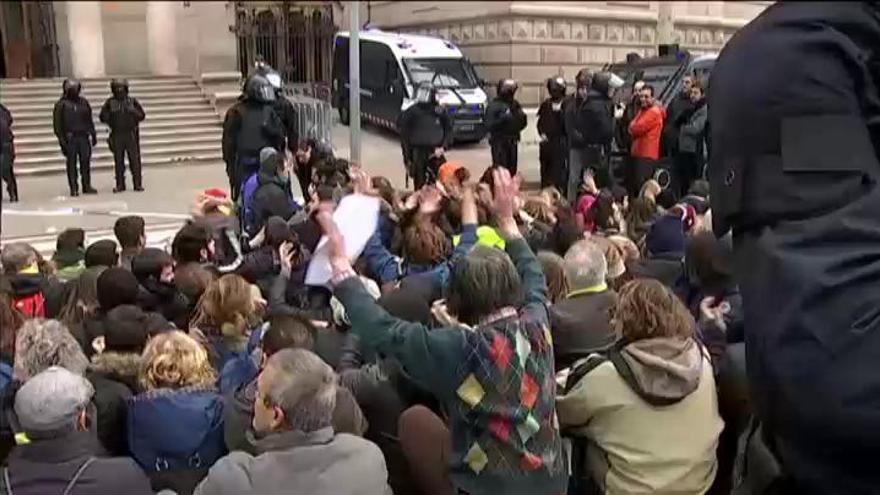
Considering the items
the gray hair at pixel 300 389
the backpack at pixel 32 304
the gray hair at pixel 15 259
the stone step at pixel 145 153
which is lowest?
the backpack at pixel 32 304

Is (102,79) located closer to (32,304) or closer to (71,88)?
(71,88)

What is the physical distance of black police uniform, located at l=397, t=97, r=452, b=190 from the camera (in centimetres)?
680

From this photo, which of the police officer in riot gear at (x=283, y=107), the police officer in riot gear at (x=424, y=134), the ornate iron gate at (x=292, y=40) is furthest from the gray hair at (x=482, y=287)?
the police officer in riot gear at (x=424, y=134)

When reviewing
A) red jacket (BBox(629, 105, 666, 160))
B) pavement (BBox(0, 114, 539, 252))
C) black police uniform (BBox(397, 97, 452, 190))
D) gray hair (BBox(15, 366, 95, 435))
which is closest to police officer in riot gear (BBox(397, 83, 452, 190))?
black police uniform (BBox(397, 97, 452, 190))

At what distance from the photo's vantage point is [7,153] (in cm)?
624

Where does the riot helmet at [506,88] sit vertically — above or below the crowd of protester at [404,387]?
Result: above

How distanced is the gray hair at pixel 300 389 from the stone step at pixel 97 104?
420cm

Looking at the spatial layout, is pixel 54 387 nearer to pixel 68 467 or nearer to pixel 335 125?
pixel 68 467

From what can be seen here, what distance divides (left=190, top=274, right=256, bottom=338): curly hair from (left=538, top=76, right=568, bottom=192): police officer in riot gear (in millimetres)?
3743

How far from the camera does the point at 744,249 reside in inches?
33.5

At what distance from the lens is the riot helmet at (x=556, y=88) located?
7428 millimetres

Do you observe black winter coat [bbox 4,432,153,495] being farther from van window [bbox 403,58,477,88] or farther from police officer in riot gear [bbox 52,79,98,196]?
van window [bbox 403,58,477,88]

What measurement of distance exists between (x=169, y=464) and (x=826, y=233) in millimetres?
2532

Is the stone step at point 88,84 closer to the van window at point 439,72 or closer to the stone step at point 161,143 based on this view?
the stone step at point 161,143
